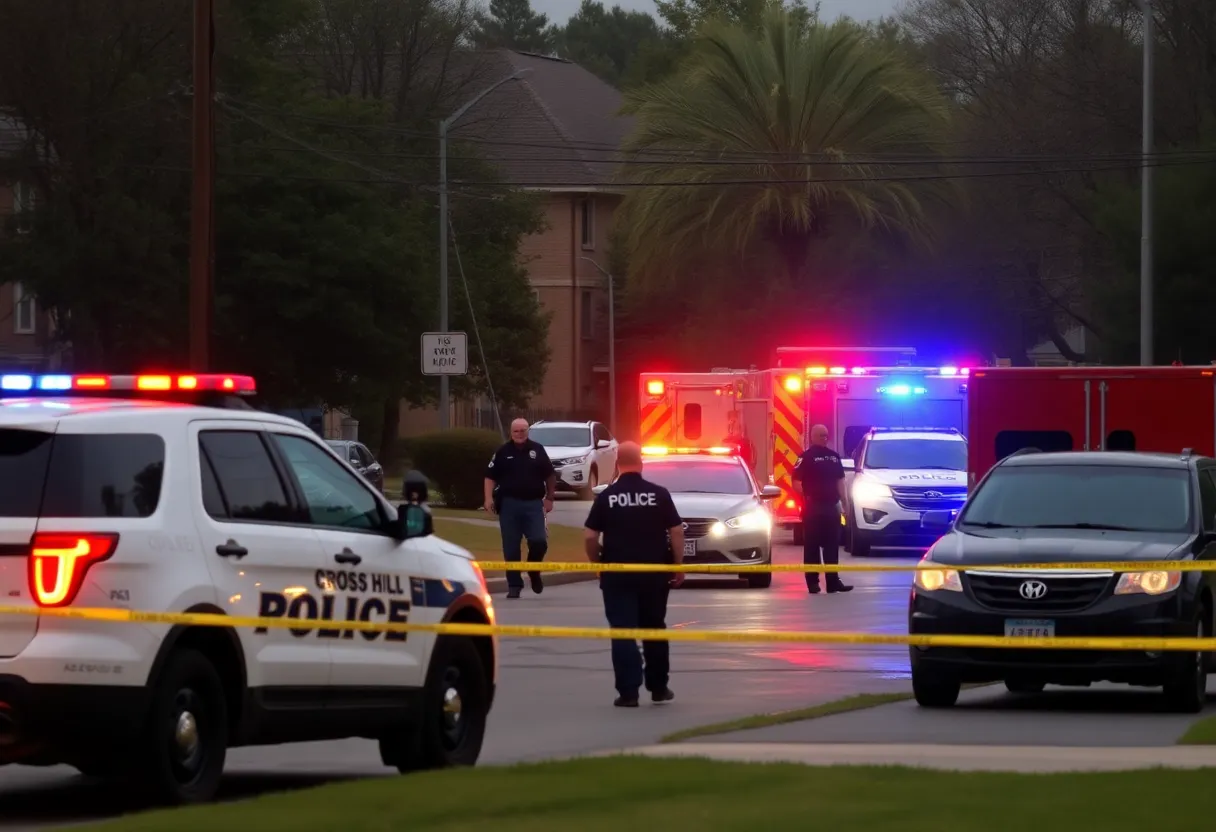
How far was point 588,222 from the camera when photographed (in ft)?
256

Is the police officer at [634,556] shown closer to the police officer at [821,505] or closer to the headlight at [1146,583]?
the headlight at [1146,583]

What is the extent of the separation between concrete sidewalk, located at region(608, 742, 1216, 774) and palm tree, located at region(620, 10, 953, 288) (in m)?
38.4

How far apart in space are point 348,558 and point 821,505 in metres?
15.4

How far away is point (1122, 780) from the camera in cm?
941

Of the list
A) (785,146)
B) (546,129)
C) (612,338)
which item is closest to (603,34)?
(546,129)

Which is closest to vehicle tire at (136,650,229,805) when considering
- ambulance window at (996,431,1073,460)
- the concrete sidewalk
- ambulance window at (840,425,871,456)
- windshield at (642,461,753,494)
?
the concrete sidewalk

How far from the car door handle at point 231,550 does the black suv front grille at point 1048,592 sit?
237 inches

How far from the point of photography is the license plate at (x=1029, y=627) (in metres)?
14.0

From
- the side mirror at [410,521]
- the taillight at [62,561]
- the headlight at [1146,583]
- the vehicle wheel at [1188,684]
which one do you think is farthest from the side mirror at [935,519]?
the taillight at [62,561]

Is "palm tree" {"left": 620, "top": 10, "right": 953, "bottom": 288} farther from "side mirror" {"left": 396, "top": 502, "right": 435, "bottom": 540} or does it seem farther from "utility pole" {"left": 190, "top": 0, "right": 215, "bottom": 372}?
"side mirror" {"left": 396, "top": 502, "right": 435, "bottom": 540}

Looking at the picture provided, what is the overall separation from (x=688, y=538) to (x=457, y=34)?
3968 cm

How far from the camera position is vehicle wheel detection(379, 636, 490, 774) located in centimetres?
1111

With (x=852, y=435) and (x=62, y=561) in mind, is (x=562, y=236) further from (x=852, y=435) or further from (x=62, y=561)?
(x=62, y=561)

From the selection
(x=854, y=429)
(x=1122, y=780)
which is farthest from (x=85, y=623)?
(x=854, y=429)
